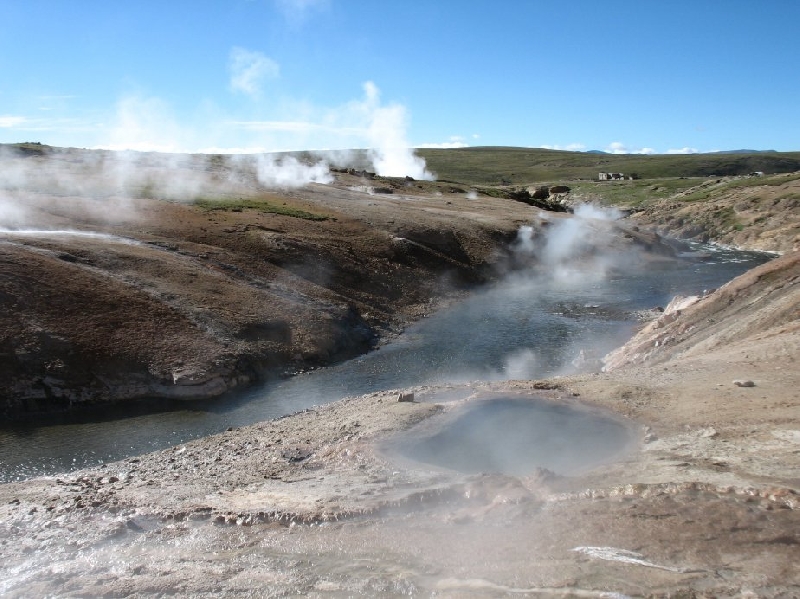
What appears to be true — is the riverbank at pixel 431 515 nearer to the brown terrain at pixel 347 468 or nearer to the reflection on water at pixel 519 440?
the brown terrain at pixel 347 468

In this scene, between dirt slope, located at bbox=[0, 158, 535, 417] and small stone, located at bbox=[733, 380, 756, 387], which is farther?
dirt slope, located at bbox=[0, 158, 535, 417]

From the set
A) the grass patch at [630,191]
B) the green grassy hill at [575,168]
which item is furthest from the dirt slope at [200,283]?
the green grassy hill at [575,168]

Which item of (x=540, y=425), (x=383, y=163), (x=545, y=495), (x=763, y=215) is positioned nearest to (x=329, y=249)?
(x=540, y=425)

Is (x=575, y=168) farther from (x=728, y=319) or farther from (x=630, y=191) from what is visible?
(x=728, y=319)

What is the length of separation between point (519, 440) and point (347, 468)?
393 centimetres

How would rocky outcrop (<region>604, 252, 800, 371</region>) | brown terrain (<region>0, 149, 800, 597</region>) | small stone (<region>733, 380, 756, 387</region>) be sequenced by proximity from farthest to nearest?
rocky outcrop (<region>604, 252, 800, 371</region>), small stone (<region>733, 380, 756, 387</region>), brown terrain (<region>0, 149, 800, 597</region>)

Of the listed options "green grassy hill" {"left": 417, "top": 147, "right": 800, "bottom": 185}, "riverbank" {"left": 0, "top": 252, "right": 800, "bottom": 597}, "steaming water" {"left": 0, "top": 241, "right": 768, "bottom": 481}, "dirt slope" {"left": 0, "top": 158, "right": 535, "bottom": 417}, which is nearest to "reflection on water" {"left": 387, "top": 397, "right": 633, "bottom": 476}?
"riverbank" {"left": 0, "top": 252, "right": 800, "bottom": 597}

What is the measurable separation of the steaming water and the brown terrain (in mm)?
1384

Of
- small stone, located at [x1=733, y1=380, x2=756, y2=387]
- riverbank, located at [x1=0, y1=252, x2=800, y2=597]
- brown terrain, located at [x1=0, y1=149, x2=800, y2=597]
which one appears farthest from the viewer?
small stone, located at [x1=733, y1=380, x2=756, y2=387]

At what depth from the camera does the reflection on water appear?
45.5ft

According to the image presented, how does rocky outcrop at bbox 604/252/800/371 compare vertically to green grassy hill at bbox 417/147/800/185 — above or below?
below

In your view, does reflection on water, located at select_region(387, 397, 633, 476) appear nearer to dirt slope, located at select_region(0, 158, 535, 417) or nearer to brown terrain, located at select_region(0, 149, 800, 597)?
brown terrain, located at select_region(0, 149, 800, 597)

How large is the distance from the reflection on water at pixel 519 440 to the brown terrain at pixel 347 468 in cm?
39

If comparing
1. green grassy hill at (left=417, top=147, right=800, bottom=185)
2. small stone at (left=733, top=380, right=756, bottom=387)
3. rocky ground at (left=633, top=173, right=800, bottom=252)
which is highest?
green grassy hill at (left=417, top=147, right=800, bottom=185)
